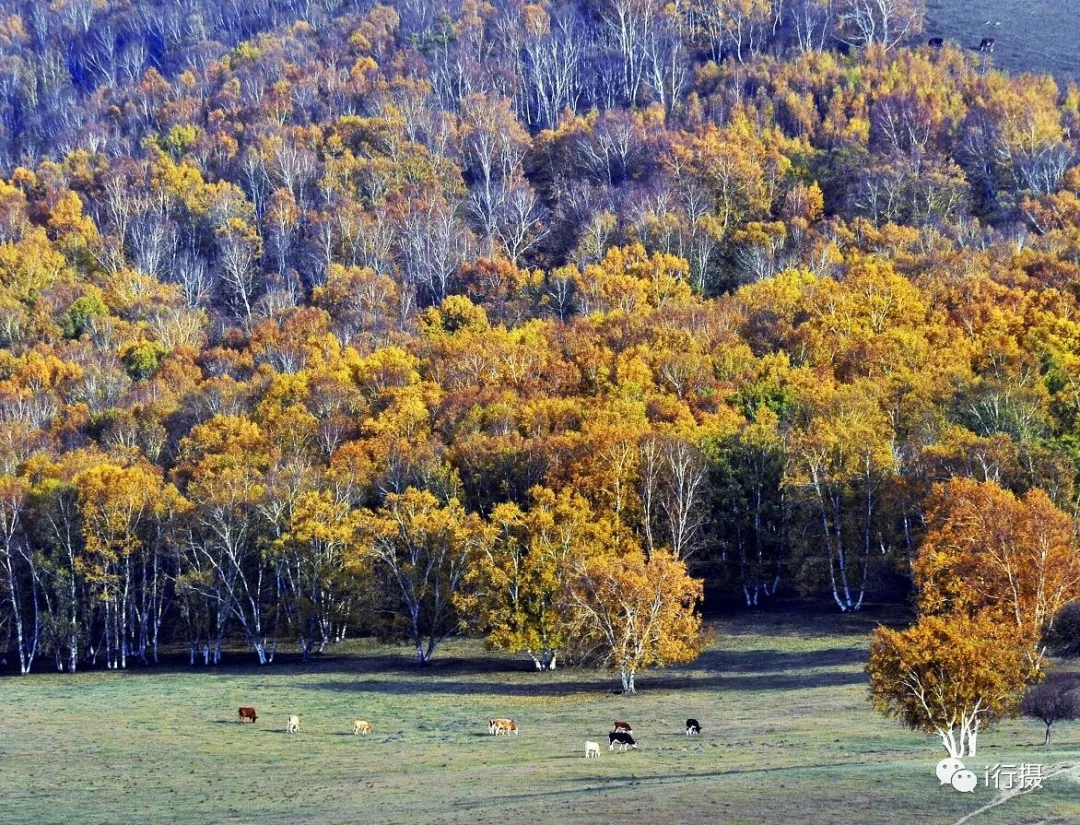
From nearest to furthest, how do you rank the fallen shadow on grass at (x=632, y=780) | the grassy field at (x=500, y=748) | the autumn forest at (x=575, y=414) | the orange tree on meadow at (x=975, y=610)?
the grassy field at (x=500, y=748) < the fallen shadow on grass at (x=632, y=780) < the orange tree on meadow at (x=975, y=610) < the autumn forest at (x=575, y=414)

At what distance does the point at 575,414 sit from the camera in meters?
117

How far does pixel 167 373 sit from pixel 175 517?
58.6m

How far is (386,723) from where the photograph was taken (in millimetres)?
64688

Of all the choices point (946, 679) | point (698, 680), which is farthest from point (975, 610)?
point (946, 679)

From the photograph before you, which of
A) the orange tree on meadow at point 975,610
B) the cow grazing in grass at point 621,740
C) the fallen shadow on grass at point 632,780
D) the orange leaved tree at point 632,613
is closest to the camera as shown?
the fallen shadow on grass at point 632,780

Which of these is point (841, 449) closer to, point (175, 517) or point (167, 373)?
point (175, 517)

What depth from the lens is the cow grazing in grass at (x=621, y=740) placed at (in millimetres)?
54031

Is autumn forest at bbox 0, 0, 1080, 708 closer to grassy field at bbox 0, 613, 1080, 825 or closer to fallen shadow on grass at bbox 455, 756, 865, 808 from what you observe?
grassy field at bbox 0, 613, 1080, 825

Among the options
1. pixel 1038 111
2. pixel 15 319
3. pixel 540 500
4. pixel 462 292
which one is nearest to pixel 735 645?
pixel 540 500

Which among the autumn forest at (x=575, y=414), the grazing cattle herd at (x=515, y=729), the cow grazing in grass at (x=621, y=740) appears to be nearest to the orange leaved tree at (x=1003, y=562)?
the autumn forest at (x=575, y=414)

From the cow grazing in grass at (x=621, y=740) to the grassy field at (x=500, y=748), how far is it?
0.81 meters

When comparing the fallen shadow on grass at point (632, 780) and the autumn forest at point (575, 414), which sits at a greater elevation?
the autumn forest at point (575, 414)

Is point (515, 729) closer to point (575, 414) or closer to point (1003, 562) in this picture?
point (1003, 562)

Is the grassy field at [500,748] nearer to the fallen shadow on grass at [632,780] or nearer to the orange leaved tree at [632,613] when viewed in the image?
the fallen shadow on grass at [632,780]
